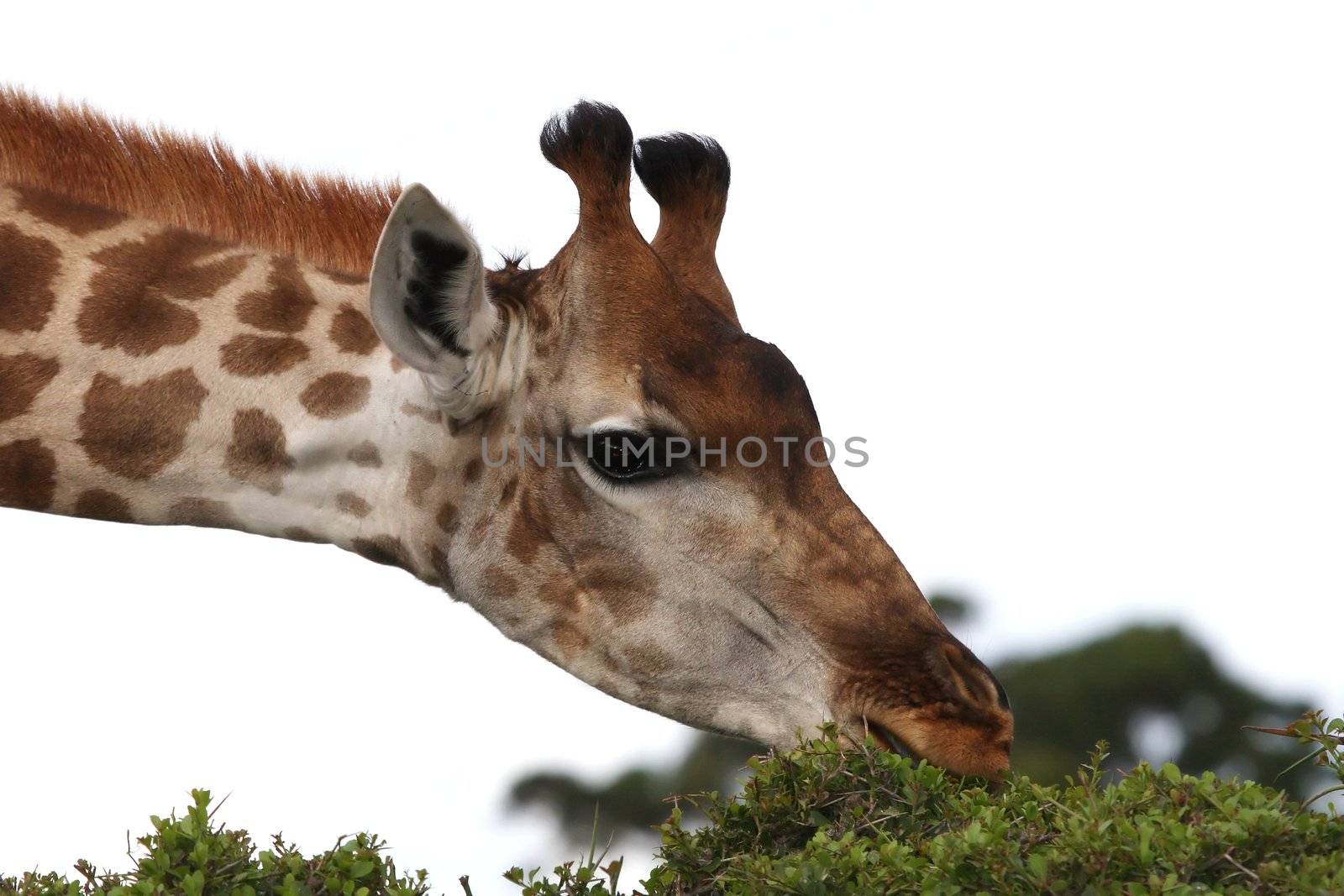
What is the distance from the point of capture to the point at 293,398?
4.78 metres

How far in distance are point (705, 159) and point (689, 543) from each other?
1.75m

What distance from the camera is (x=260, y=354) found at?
4.84 metres

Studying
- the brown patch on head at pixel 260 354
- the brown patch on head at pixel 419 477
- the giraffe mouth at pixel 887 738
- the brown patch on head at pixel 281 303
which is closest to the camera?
the giraffe mouth at pixel 887 738

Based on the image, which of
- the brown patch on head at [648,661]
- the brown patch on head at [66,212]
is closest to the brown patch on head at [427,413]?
the brown patch on head at [648,661]

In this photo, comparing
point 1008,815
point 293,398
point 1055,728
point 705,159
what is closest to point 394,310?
point 293,398

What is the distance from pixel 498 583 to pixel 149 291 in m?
1.67

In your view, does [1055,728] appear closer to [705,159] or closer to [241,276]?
[705,159]

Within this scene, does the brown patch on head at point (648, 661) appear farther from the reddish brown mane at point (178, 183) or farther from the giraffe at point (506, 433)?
the reddish brown mane at point (178, 183)

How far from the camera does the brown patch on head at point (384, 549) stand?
15.7 ft

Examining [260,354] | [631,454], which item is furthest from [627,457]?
[260,354]

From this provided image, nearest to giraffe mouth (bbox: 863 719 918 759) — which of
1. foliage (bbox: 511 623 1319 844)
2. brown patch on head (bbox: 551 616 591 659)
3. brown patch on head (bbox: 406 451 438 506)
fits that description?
brown patch on head (bbox: 551 616 591 659)

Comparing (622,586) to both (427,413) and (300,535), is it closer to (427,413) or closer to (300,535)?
(427,413)

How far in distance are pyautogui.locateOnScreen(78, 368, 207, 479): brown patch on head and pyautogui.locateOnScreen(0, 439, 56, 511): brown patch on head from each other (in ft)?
0.48

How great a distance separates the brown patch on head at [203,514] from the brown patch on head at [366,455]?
479 millimetres
